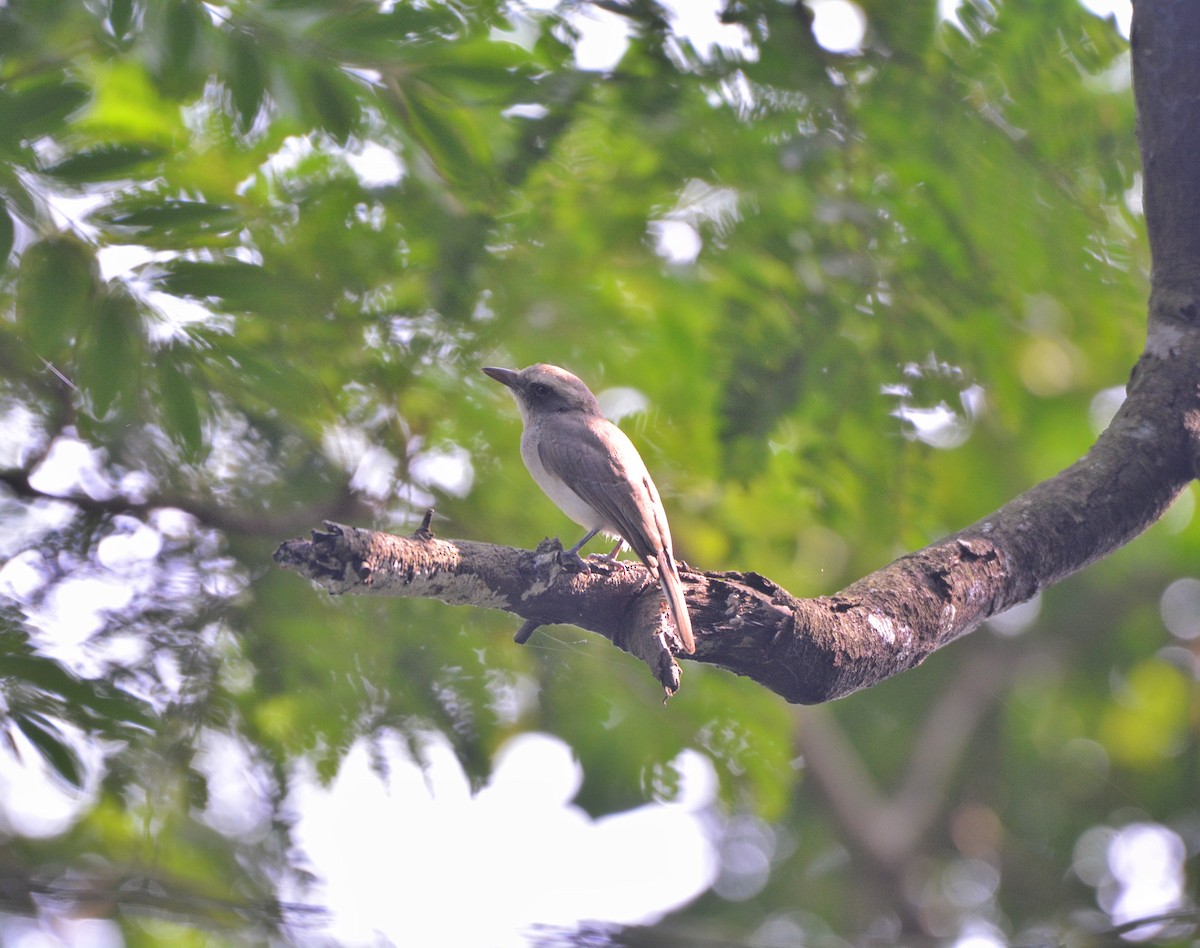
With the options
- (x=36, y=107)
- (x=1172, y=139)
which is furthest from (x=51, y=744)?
(x=1172, y=139)

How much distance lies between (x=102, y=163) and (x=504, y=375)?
194cm

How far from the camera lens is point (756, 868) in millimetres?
9156

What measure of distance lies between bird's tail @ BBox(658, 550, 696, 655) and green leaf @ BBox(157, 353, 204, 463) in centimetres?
159

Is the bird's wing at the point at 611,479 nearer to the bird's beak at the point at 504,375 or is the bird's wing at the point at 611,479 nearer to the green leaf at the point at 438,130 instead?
the bird's beak at the point at 504,375

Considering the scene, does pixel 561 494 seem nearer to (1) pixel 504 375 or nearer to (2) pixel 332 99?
(1) pixel 504 375

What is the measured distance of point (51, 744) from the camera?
9.68 feet

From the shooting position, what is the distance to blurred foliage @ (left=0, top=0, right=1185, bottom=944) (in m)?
3.34

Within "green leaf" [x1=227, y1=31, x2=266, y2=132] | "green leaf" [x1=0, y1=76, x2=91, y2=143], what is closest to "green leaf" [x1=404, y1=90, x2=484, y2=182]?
"green leaf" [x1=227, y1=31, x2=266, y2=132]

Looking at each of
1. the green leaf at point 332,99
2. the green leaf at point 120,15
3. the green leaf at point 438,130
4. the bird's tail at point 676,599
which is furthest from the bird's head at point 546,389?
the green leaf at point 120,15

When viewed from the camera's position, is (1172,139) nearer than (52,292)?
No

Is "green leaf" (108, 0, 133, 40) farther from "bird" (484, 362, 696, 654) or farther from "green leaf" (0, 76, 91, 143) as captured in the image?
"bird" (484, 362, 696, 654)

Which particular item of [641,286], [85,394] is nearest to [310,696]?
[85,394]

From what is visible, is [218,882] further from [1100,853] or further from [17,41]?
[1100,853]

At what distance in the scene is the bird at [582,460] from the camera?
4117mm
